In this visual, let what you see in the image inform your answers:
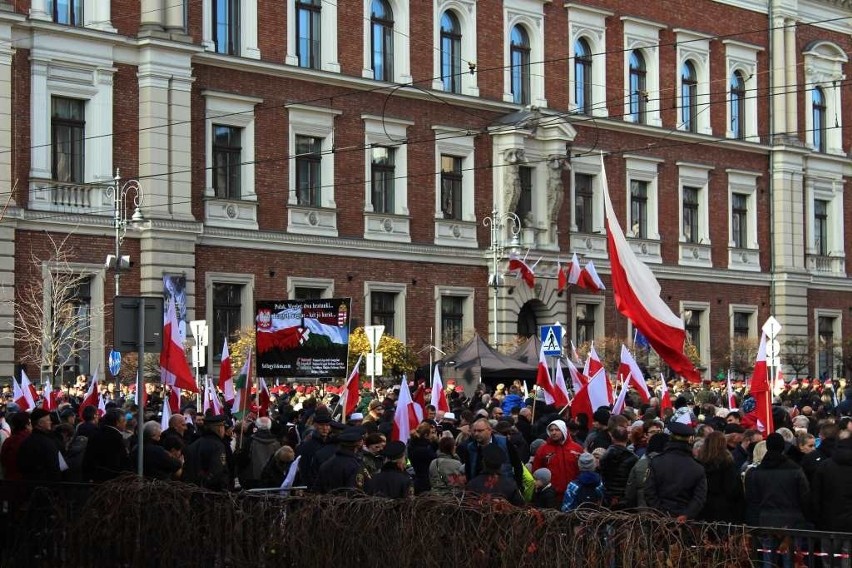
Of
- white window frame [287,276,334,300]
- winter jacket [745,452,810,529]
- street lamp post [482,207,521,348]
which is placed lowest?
winter jacket [745,452,810,529]

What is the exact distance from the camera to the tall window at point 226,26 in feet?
132

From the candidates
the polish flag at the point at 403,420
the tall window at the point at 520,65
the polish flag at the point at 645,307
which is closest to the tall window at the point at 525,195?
the tall window at the point at 520,65

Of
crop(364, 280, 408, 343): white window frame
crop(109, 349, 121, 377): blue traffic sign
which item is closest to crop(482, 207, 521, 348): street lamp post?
crop(364, 280, 408, 343): white window frame

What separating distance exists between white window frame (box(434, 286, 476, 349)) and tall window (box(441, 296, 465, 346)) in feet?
0.23

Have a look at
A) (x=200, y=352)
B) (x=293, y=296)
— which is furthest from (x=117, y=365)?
(x=293, y=296)

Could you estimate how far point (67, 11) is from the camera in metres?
37.3

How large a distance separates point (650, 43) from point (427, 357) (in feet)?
44.5

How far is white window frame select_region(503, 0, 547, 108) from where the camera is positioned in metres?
47.1

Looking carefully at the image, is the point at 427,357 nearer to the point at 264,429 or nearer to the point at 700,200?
the point at 700,200

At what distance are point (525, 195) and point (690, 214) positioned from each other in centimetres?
806

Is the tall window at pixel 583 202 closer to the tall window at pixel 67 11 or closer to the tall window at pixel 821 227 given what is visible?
the tall window at pixel 821 227

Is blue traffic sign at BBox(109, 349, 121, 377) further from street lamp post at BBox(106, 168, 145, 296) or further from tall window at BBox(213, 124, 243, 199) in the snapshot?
tall window at BBox(213, 124, 243, 199)

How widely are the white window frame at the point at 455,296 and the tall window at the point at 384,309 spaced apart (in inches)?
56.0

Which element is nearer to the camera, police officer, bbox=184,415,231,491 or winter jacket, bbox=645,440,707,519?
winter jacket, bbox=645,440,707,519
